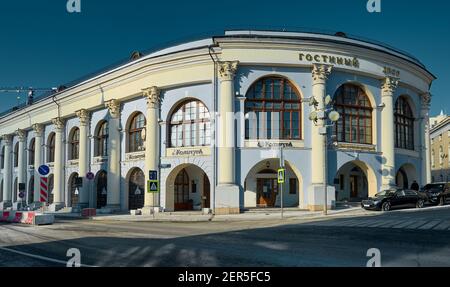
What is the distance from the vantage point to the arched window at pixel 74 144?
141ft

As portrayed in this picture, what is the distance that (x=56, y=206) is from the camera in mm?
41469

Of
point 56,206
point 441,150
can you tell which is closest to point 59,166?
point 56,206

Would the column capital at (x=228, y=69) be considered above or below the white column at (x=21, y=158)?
above

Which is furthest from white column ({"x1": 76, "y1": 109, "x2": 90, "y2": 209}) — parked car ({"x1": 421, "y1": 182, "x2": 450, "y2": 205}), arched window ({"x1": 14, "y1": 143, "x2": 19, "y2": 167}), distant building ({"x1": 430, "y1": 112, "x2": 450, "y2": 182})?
distant building ({"x1": 430, "y1": 112, "x2": 450, "y2": 182})

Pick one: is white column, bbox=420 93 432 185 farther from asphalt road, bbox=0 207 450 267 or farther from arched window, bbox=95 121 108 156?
arched window, bbox=95 121 108 156

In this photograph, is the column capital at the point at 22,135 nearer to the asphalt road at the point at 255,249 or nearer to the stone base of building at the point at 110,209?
the stone base of building at the point at 110,209

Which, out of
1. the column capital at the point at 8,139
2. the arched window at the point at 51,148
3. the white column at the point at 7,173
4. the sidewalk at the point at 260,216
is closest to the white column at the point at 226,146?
the sidewalk at the point at 260,216

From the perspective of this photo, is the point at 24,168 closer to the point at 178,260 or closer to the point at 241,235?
the point at 241,235

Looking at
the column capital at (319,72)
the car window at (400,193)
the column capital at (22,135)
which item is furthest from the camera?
the column capital at (22,135)

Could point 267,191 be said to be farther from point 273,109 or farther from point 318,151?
point 273,109

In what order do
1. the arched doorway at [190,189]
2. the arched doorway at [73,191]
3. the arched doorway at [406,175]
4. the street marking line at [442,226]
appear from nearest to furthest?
the street marking line at [442,226] → the arched doorway at [190,189] → the arched doorway at [406,175] → the arched doorway at [73,191]

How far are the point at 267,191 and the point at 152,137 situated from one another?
9.32 metres

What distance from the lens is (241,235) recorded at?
15.2 metres

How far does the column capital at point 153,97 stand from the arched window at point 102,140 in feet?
26.6
